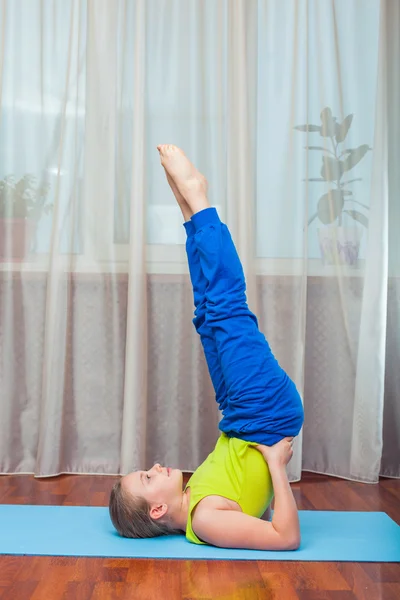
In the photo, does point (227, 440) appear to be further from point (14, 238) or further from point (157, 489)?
point (14, 238)

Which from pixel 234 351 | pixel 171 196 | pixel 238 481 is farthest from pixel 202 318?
pixel 171 196

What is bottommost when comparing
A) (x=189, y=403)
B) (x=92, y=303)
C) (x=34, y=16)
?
(x=189, y=403)

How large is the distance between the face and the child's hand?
0.27 metres

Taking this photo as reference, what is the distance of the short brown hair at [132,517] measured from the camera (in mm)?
2229

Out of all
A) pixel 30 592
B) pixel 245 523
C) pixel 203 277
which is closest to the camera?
pixel 30 592

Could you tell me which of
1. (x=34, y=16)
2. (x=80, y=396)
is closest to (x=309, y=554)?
(x=80, y=396)

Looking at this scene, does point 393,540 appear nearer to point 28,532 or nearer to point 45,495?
point 28,532

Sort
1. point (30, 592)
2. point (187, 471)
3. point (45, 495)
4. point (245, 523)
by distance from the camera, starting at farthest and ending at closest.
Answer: point (187, 471), point (45, 495), point (245, 523), point (30, 592)

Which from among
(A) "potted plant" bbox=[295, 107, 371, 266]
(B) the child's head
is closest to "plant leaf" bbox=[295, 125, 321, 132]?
(A) "potted plant" bbox=[295, 107, 371, 266]

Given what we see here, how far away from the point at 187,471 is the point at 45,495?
0.69m

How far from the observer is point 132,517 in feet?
7.36

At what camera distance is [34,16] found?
3.35m

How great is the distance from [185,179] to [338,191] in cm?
104

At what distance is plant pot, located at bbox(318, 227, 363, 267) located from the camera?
Answer: 336cm
